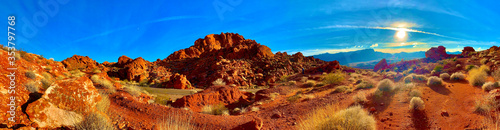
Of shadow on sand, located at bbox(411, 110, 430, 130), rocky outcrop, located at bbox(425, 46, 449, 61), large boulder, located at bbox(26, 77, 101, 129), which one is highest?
rocky outcrop, located at bbox(425, 46, 449, 61)

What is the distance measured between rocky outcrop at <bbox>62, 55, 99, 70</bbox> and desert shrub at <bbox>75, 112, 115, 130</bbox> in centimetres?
3690

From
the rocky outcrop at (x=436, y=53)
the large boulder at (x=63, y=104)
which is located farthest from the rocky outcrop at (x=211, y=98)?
the rocky outcrop at (x=436, y=53)

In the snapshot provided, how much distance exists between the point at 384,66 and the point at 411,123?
153 feet

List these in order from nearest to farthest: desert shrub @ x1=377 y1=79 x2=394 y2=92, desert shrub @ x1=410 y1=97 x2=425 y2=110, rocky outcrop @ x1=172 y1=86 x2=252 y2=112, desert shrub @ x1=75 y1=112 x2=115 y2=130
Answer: desert shrub @ x1=75 y1=112 x2=115 y2=130
desert shrub @ x1=410 y1=97 x2=425 y2=110
desert shrub @ x1=377 y1=79 x2=394 y2=92
rocky outcrop @ x1=172 y1=86 x2=252 y2=112

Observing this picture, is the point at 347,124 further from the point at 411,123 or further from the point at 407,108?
the point at 407,108

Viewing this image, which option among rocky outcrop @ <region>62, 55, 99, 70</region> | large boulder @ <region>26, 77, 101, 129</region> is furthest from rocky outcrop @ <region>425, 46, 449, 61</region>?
rocky outcrop @ <region>62, 55, 99, 70</region>

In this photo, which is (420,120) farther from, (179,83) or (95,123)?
(179,83)

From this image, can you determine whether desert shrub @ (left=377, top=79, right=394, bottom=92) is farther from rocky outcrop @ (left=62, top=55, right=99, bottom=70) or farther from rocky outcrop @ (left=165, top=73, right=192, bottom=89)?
rocky outcrop @ (left=62, top=55, right=99, bottom=70)

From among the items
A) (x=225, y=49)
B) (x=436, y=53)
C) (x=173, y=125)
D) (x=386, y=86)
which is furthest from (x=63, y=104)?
(x=436, y=53)

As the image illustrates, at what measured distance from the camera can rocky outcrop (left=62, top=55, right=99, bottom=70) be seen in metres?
30.6

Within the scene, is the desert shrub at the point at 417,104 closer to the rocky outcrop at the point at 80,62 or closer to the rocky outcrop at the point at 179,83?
the rocky outcrop at the point at 179,83

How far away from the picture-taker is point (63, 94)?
3.54 meters

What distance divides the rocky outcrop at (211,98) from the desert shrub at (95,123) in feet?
23.1

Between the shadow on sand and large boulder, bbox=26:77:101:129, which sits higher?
large boulder, bbox=26:77:101:129
